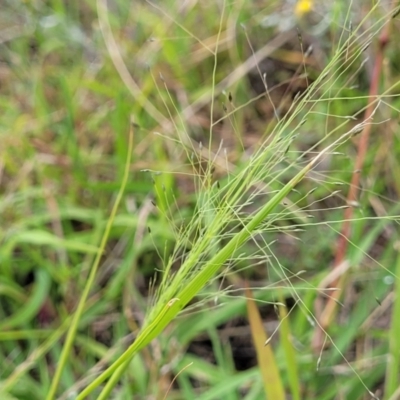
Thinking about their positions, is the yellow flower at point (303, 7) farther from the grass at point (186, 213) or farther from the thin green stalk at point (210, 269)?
the thin green stalk at point (210, 269)

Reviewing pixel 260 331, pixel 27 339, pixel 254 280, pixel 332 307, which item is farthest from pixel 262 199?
pixel 27 339

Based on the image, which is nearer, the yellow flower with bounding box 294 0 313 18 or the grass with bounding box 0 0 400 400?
the grass with bounding box 0 0 400 400

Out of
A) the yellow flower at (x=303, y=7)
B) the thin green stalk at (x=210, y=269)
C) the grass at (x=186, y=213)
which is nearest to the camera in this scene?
the thin green stalk at (x=210, y=269)

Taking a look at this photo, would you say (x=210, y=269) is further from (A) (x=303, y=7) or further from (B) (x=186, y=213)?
(A) (x=303, y=7)

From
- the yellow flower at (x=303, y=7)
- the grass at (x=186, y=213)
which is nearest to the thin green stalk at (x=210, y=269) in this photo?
the grass at (x=186, y=213)

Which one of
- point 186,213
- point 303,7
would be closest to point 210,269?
point 186,213

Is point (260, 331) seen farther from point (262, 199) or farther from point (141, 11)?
point (141, 11)

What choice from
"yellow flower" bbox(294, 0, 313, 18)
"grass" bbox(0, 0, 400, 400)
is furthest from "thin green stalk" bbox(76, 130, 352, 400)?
"yellow flower" bbox(294, 0, 313, 18)

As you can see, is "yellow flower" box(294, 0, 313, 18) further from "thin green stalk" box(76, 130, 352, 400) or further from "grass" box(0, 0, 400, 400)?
"thin green stalk" box(76, 130, 352, 400)
